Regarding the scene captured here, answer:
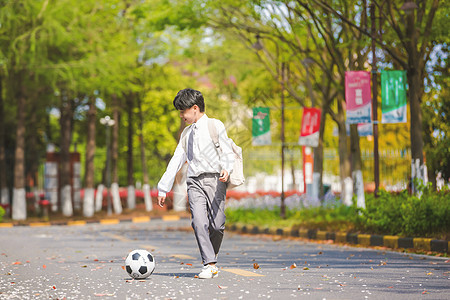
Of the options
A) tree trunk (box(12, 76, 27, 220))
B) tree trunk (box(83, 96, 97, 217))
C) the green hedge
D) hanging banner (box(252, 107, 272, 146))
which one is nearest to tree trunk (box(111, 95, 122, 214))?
tree trunk (box(83, 96, 97, 217))

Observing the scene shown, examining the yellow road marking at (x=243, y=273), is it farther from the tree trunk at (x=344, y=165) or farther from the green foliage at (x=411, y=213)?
the tree trunk at (x=344, y=165)

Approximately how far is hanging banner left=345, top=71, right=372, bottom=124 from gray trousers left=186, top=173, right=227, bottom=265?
32.0 ft

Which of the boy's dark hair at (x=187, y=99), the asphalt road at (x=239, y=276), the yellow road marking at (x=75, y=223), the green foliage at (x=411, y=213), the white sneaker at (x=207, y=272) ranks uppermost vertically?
the boy's dark hair at (x=187, y=99)

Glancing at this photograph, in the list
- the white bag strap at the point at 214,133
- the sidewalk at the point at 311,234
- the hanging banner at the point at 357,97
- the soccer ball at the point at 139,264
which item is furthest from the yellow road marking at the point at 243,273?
the hanging banner at the point at 357,97

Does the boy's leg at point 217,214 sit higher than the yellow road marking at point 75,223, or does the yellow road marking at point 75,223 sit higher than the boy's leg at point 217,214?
the boy's leg at point 217,214

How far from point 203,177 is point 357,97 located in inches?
394

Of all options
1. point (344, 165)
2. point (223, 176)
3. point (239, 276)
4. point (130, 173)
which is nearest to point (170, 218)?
point (130, 173)

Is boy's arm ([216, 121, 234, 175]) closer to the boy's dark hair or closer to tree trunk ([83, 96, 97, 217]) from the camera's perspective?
the boy's dark hair

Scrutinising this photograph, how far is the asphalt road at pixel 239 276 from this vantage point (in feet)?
23.3

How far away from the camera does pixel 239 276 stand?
8461 mm

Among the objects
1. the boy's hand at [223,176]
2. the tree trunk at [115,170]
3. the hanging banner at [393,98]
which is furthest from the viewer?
the tree trunk at [115,170]

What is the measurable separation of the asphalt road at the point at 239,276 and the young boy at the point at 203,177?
43 cm

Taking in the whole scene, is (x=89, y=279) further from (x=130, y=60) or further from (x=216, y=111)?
(x=216, y=111)

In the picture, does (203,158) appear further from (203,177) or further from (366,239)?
(366,239)
